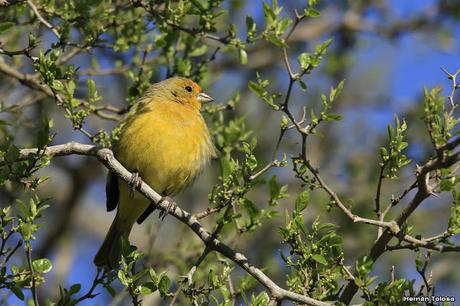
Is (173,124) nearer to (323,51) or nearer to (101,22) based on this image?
(101,22)

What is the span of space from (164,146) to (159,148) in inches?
1.7

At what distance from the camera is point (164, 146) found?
5.23 metres

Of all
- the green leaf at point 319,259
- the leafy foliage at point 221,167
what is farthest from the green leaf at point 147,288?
the green leaf at point 319,259

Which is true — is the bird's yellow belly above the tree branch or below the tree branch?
above

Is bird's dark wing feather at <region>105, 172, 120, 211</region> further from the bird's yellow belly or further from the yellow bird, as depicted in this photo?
the bird's yellow belly

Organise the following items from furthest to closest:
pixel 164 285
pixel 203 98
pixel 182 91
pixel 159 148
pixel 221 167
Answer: pixel 203 98 → pixel 182 91 → pixel 159 148 → pixel 221 167 → pixel 164 285

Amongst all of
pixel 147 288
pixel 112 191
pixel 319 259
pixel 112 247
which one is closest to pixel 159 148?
pixel 112 191

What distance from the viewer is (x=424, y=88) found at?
10.3ft

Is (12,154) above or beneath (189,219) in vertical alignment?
beneath

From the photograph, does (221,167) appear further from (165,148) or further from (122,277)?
(165,148)

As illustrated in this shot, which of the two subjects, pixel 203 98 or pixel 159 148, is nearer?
pixel 159 148

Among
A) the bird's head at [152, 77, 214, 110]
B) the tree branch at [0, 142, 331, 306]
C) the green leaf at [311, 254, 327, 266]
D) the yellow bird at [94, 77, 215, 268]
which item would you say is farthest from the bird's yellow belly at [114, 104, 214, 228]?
the green leaf at [311, 254, 327, 266]

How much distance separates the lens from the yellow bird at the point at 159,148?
17.1 feet

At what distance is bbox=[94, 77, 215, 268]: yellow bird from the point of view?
17.1ft
